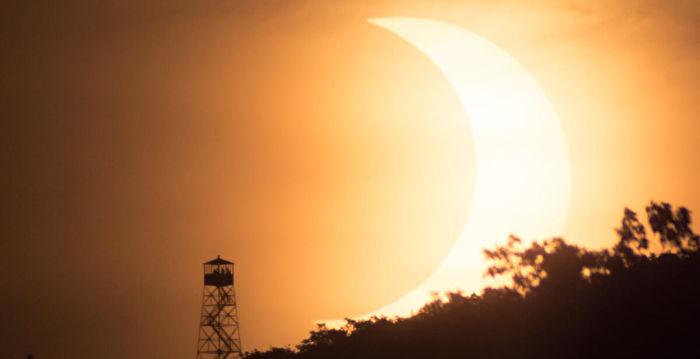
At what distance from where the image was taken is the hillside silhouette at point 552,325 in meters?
46.8

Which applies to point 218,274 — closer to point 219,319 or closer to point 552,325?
point 219,319

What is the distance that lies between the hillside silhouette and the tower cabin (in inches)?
882

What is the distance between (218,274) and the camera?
80.1m

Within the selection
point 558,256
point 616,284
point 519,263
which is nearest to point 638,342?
point 616,284

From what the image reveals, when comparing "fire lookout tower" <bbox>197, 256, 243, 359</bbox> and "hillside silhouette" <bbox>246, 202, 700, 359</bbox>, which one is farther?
"fire lookout tower" <bbox>197, 256, 243, 359</bbox>

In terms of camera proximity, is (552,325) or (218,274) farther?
(218,274)

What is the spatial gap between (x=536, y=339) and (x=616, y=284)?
10725 millimetres

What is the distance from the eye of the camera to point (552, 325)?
50938mm

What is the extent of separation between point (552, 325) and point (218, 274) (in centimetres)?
4334

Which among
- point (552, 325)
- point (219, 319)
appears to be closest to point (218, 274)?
point (219, 319)

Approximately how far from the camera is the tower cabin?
262 feet

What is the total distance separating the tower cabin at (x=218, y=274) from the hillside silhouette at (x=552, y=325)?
73.5 feet

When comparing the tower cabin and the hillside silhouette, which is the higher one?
the tower cabin

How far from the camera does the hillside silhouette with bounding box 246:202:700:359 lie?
153 feet
